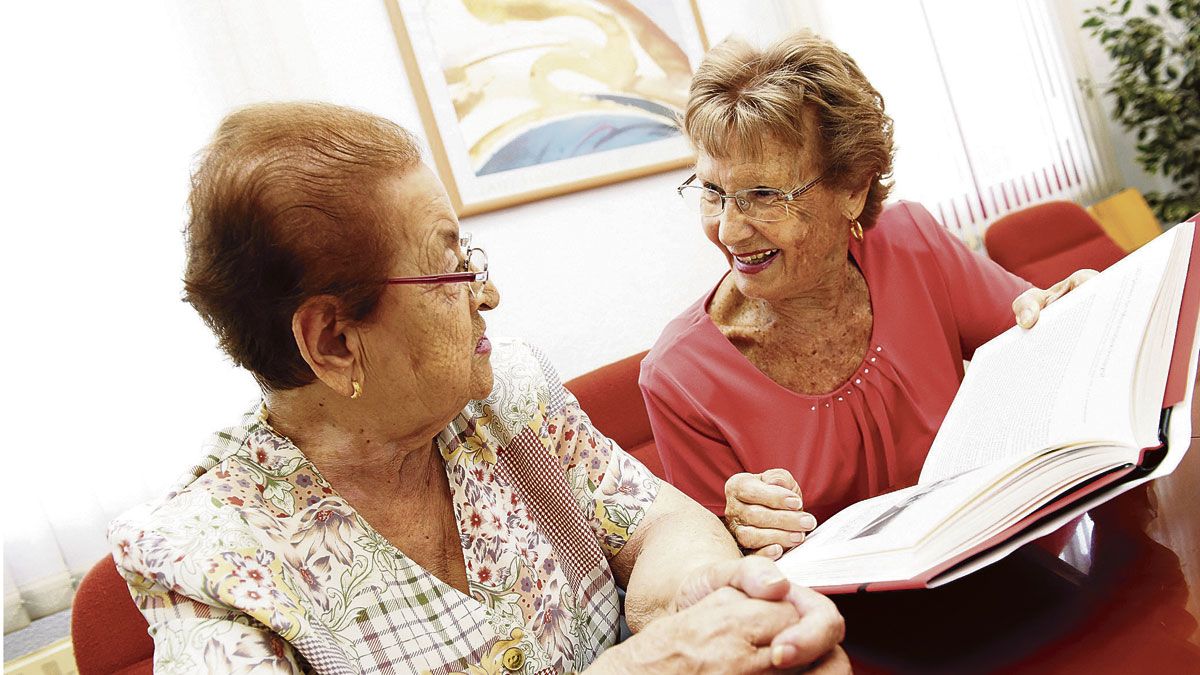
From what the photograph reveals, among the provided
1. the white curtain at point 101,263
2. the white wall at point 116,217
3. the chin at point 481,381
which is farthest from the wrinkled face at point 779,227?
the white wall at point 116,217

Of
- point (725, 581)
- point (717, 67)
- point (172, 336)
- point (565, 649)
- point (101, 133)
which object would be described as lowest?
point (565, 649)

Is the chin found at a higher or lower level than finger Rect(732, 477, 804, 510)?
higher

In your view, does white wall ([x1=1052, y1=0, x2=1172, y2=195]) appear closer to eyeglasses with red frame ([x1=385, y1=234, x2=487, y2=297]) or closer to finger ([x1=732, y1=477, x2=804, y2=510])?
finger ([x1=732, y1=477, x2=804, y2=510])

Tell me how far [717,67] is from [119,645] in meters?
1.31

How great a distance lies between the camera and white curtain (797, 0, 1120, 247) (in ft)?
11.2

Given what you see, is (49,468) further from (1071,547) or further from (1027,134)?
(1027,134)

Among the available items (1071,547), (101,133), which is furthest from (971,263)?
(101,133)

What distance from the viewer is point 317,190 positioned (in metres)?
0.82

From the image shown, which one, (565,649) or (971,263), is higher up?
(971,263)

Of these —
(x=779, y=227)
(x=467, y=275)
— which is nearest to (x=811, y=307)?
(x=779, y=227)

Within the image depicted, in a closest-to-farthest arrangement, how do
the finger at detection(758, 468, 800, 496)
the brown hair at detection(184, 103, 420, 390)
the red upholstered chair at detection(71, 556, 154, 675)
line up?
1. the brown hair at detection(184, 103, 420, 390)
2. the finger at detection(758, 468, 800, 496)
3. the red upholstered chair at detection(71, 556, 154, 675)

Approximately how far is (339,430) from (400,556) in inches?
6.1

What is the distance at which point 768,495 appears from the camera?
101cm

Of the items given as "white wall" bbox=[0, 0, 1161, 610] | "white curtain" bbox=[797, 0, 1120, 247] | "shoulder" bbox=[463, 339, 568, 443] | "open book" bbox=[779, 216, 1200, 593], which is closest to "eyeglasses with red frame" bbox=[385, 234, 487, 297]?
"shoulder" bbox=[463, 339, 568, 443]
